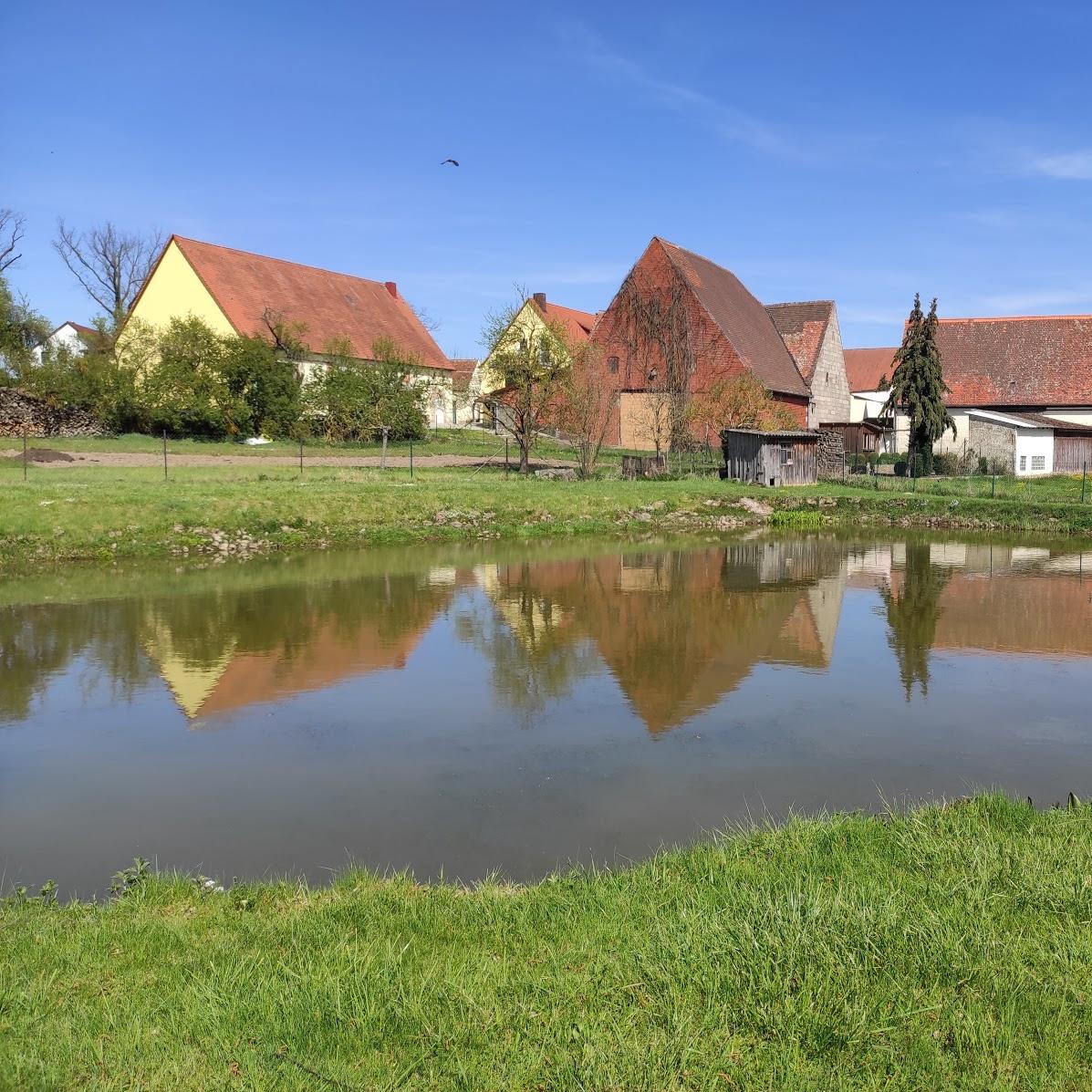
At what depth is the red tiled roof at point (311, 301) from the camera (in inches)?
1852

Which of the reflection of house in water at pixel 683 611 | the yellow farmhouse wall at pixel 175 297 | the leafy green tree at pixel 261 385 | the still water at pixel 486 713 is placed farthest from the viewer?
the yellow farmhouse wall at pixel 175 297

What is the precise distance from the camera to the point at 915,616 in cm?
1476

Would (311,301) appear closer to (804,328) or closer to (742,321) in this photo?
(742,321)

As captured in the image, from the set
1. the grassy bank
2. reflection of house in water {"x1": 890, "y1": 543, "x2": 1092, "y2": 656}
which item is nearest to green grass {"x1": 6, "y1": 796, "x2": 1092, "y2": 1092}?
reflection of house in water {"x1": 890, "y1": 543, "x2": 1092, "y2": 656}

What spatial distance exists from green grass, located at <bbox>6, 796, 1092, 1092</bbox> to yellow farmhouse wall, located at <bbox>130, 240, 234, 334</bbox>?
44.5 meters

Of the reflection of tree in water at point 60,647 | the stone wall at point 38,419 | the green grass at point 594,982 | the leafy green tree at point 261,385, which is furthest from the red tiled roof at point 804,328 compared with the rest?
the green grass at point 594,982

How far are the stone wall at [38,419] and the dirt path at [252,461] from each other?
782 centimetres

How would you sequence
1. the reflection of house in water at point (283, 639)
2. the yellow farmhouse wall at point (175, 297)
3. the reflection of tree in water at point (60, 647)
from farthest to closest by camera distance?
the yellow farmhouse wall at point (175, 297)
the reflection of house in water at point (283, 639)
the reflection of tree in water at point (60, 647)

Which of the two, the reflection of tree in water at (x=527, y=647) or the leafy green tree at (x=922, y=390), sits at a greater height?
the leafy green tree at (x=922, y=390)

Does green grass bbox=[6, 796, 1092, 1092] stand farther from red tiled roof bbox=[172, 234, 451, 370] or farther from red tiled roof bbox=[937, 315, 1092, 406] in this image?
red tiled roof bbox=[937, 315, 1092, 406]

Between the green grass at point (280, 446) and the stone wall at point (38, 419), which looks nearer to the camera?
the green grass at point (280, 446)

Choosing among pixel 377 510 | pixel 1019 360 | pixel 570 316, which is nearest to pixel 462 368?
pixel 570 316

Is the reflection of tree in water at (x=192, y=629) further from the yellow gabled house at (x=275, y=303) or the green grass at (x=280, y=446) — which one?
the yellow gabled house at (x=275, y=303)

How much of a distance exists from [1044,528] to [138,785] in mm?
25563
